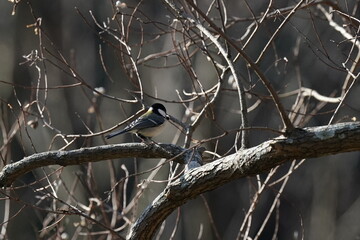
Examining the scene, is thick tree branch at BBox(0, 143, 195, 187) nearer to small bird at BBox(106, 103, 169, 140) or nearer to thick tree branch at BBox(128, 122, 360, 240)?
thick tree branch at BBox(128, 122, 360, 240)

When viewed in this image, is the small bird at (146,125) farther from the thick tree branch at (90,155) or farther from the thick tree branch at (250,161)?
the thick tree branch at (250,161)

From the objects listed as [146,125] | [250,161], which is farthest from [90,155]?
[146,125]

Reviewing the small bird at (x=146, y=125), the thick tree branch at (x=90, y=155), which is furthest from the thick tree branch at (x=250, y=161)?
the small bird at (x=146, y=125)

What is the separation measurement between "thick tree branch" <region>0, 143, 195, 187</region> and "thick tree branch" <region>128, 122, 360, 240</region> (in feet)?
1.35

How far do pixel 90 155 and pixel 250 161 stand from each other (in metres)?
1.09

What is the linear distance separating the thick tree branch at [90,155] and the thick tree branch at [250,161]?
413mm

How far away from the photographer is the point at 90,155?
4.41 meters

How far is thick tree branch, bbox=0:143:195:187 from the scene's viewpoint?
174 inches

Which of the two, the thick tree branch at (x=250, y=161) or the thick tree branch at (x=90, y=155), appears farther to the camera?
the thick tree branch at (x=90, y=155)

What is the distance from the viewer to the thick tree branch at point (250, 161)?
3490mm

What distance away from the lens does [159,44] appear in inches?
574

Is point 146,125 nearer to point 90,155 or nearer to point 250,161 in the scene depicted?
point 90,155

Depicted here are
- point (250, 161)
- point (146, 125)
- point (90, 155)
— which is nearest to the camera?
point (250, 161)

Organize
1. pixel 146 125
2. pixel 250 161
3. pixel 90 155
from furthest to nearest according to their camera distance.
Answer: pixel 146 125 < pixel 90 155 < pixel 250 161
